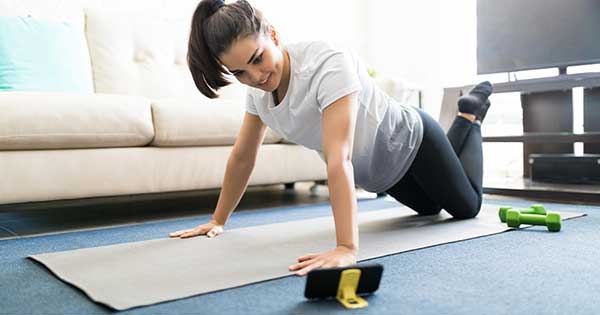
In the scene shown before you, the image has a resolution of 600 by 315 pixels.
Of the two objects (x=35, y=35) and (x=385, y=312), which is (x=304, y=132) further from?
(x=35, y=35)

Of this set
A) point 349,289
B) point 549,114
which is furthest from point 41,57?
point 549,114

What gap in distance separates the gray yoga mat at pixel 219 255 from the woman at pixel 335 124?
0.09m

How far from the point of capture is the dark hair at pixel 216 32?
113 cm

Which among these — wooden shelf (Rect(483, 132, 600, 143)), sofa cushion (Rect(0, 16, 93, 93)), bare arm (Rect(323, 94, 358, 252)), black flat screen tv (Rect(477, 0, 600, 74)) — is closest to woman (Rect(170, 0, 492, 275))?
bare arm (Rect(323, 94, 358, 252))

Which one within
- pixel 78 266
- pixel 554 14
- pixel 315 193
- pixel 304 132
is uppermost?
pixel 554 14

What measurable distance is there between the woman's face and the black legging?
573 mm

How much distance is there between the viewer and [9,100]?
1.64 meters

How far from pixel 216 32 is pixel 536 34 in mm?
2051

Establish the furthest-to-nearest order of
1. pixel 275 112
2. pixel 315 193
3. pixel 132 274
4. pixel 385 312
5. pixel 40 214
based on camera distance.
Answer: pixel 315 193, pixel 40 214, pixel 275 112, pixel 132 274, pixel 385 312

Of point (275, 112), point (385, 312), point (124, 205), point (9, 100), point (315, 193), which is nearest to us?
point (385, 312)

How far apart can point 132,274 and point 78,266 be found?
0.53ft

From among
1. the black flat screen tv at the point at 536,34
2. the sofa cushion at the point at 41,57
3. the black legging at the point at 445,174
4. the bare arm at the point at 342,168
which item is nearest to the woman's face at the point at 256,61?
the bare arm at the point at 342,168

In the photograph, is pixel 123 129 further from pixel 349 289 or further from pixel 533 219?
pixel 533 219

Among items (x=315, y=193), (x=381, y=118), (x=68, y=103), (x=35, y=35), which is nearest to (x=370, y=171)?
(x=381, y=118)
